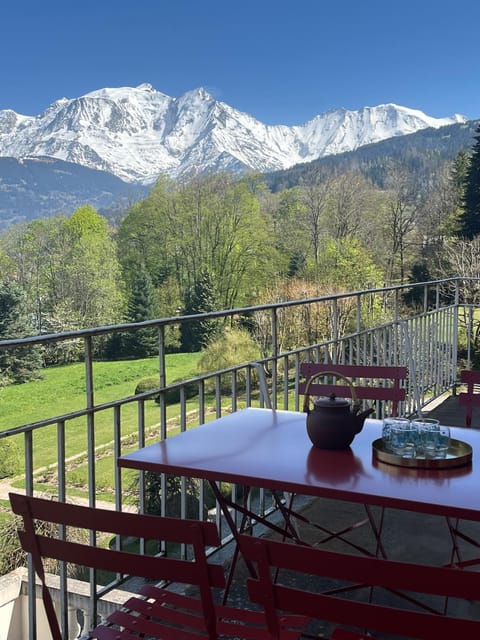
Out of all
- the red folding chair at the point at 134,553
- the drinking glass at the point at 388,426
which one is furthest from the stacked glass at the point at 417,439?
the red folding chair at the point at 134,553

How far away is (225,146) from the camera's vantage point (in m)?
177

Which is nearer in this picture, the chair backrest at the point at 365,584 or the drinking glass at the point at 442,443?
the chair backrest at the point at 365,584

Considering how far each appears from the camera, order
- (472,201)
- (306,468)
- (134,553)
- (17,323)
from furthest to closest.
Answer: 1. (17,323)
2. (472,201)
3. (306,468)
4. (134,553)

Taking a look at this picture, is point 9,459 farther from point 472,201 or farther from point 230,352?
point 472,201

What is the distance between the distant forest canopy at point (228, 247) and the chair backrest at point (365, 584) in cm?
3776

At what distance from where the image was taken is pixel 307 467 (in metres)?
1.98

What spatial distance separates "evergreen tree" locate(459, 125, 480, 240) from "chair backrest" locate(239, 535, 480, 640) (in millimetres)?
35776

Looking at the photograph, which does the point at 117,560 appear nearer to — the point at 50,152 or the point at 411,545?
the point at 411,545

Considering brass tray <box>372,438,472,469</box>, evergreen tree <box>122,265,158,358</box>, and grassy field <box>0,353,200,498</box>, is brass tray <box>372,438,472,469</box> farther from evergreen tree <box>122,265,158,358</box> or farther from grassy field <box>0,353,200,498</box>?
evergreen tree <box>122,265,158,358</box>

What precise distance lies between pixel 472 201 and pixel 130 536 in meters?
37.6

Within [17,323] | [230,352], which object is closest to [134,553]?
[230,352]

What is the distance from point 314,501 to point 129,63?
6898 inches

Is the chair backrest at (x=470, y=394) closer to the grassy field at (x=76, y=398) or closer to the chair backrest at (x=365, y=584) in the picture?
Answer: the chair backrest at (x=365, y=584)

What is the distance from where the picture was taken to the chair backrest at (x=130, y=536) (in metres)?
Answer: 1.40
